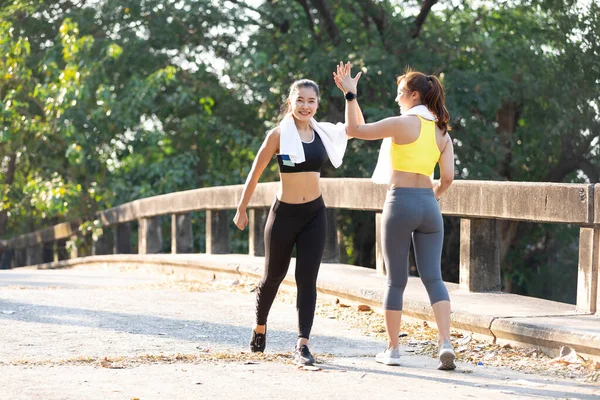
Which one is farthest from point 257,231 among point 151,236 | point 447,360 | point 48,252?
point 48,252

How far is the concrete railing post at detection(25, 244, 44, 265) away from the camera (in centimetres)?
2278

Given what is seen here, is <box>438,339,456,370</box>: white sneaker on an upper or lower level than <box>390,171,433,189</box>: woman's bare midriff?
lower

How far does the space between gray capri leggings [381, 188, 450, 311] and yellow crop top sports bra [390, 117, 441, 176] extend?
0.39 feet

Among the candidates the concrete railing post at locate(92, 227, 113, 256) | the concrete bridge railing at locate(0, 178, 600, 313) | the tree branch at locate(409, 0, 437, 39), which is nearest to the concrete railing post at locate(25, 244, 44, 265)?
the concrete railing post at locate(92, 227, 113, 256)

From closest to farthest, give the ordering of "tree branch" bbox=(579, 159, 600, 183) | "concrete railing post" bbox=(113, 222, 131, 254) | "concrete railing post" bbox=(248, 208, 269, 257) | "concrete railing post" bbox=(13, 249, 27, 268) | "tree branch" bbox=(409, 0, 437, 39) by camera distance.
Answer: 1. "concrete railing post" bbox=(248, 208, 269, 257)
2. "concrete railing post" bbox=(113, 222, 131, 254)
3. "tree branch" bbox=(409, 0, 437, 39)
4. "tree branch" bbox=(579, 159, 600, 183)
5. "concrete railing post" bbox=(13, 249, 27, 268)

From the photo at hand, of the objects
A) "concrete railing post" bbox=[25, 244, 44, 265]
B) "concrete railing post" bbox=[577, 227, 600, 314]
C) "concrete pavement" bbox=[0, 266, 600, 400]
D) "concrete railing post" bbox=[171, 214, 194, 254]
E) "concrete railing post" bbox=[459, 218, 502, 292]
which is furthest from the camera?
"concrete railing post" bbox=[25, 244, 44, 265]

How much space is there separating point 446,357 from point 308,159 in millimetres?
1307

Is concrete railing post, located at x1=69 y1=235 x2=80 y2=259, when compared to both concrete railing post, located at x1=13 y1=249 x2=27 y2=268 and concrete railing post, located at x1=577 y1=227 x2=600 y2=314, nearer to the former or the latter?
concrete railing post, located at x1=13 y1=249 x2=27 y2=268

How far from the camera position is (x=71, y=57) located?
16906mm

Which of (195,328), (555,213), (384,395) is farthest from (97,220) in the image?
(384,395)

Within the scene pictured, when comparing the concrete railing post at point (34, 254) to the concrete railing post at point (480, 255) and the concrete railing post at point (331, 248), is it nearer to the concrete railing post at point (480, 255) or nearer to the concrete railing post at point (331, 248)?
the concrete railing post at point (331, 248)

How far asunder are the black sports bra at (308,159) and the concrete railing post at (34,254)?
58.0ft

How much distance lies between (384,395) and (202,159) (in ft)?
47.5

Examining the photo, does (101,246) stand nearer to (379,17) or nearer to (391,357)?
(379,17)
